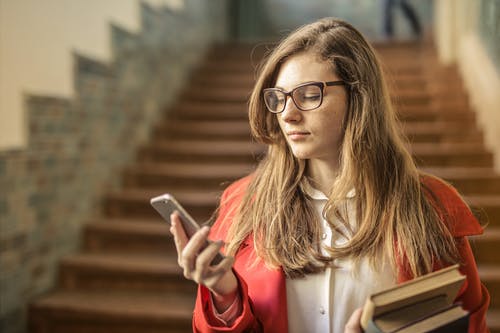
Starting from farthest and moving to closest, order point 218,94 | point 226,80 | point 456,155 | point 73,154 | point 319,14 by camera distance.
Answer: point 319,14 < point 226,80 < point 218,94 < point 456,155 < point 73,154

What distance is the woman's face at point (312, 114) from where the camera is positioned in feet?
3.83

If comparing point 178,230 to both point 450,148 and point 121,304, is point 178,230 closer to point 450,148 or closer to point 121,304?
point 121,304

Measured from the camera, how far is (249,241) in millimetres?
1281

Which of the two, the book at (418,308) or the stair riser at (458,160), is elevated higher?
the stair riser at (458,160)

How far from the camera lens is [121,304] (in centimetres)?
304

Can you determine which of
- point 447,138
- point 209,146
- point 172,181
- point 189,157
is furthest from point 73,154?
point 447,138

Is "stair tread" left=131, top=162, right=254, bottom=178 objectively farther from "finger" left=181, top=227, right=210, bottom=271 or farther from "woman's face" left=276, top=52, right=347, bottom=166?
"finger" left=181, top=227, right=210, bottom=271

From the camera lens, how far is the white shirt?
117 centimetres

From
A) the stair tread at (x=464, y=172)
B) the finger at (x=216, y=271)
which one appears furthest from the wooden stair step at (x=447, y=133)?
the finger at (x=216, y=271)

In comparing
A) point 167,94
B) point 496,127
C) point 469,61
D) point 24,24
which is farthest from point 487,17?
point 24,24

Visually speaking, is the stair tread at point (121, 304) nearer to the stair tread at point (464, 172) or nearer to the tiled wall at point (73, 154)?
the tiled wall at point (73, 154)

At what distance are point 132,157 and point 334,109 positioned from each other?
3.35 meters

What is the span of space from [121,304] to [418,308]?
7.76ft

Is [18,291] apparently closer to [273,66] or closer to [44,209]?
[44,209]
